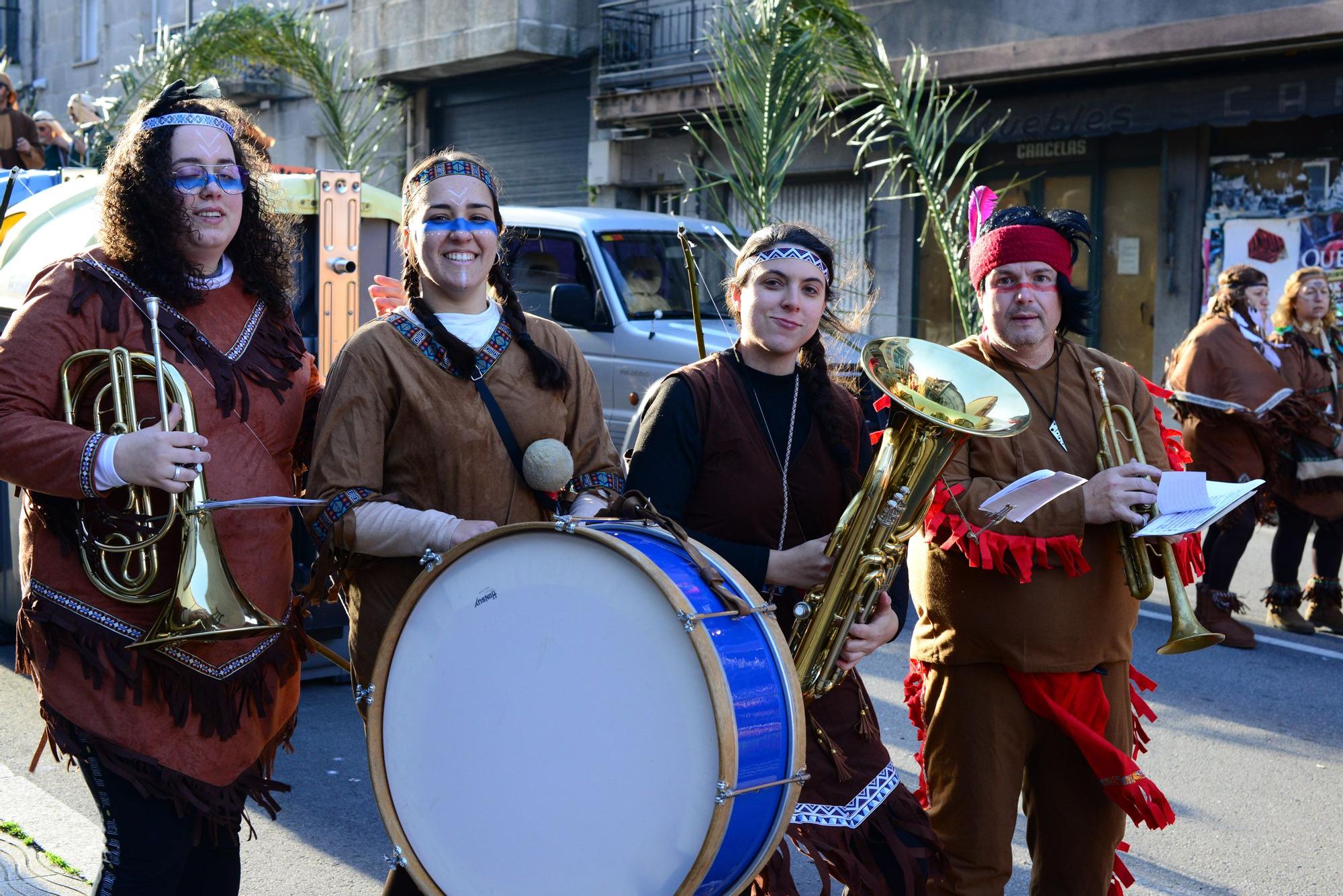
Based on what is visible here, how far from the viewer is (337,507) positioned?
2.69m

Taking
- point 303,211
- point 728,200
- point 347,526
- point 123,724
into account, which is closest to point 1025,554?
point 347,526

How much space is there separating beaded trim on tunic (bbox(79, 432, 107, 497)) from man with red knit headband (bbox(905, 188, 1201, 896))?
66.9 inches

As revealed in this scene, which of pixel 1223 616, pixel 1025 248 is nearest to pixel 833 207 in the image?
pixel 1223 616

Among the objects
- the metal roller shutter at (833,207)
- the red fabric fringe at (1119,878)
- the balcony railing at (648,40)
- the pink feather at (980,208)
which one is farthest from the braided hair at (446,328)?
the balcony railing at (648,40)

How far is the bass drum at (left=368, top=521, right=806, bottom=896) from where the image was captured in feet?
7.31

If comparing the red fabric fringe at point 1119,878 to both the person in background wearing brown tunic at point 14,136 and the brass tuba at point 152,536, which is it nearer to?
the brass tuba at point 152,536

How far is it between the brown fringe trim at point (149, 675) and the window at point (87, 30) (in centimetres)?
2756

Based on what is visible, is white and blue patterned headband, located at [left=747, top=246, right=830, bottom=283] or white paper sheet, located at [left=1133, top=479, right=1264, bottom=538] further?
white and blue patterned headband, located at [left=747, top=246, right=830, bottom=283]

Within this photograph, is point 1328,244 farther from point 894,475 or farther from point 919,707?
point 894,475

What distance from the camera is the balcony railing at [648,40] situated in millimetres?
16922

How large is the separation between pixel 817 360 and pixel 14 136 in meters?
A: 7.14

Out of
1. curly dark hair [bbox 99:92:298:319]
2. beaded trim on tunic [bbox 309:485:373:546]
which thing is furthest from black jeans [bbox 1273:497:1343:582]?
curly dark hair [bbox 99:92:298:319]

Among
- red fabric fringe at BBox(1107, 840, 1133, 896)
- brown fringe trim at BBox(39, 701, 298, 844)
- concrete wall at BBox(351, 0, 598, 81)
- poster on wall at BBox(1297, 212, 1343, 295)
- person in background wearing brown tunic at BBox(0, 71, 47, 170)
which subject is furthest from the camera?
concrete wall at BBox(351, 0, 598, 81)

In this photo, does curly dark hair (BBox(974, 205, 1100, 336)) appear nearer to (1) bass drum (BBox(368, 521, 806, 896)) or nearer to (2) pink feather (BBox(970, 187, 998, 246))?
(2) pink feather (BBox(970, 187, 998, 246))
